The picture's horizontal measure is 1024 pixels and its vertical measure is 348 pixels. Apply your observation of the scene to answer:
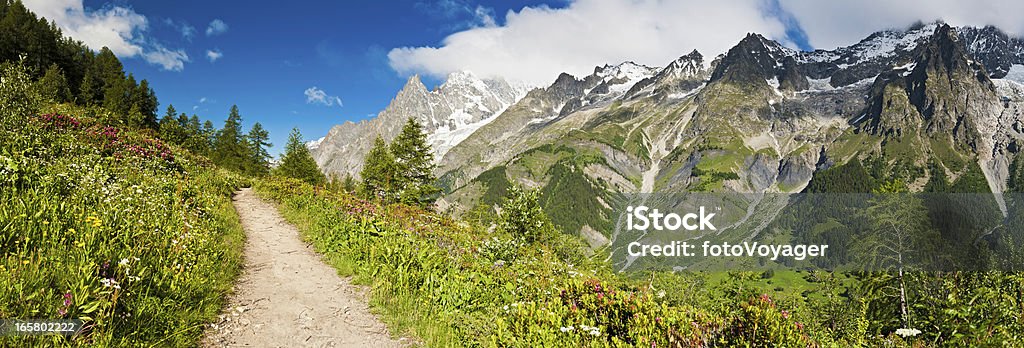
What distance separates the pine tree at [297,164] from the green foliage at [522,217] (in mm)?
27523

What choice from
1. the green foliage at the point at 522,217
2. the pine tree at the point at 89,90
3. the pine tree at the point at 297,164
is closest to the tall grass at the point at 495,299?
the green foliage at the point at 522,217

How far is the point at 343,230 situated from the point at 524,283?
5.21 metres

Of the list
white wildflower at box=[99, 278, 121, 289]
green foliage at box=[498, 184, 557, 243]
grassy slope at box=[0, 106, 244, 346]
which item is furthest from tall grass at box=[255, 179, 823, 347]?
green foliage at box=[498, 184, 557, 243]

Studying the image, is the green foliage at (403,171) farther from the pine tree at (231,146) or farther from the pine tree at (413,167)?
the pine tree at (231,146)

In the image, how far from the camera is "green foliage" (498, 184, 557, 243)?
27569 millimetres

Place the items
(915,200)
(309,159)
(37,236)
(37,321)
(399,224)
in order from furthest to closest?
(309,159), (915,200), (399,224), (37,236), (37,321)

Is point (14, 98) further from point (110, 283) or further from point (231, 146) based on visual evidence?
point (231, 146)

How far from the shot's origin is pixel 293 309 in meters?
7.18

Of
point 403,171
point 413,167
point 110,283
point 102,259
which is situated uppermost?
point 413,167

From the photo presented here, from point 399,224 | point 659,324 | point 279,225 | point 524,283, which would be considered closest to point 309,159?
point 279,225

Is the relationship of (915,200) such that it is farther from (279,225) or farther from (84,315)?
(84,315)

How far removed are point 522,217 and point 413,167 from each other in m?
8.31

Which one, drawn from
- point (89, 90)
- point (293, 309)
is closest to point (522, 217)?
point (293, 309)

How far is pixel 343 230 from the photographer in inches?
445
